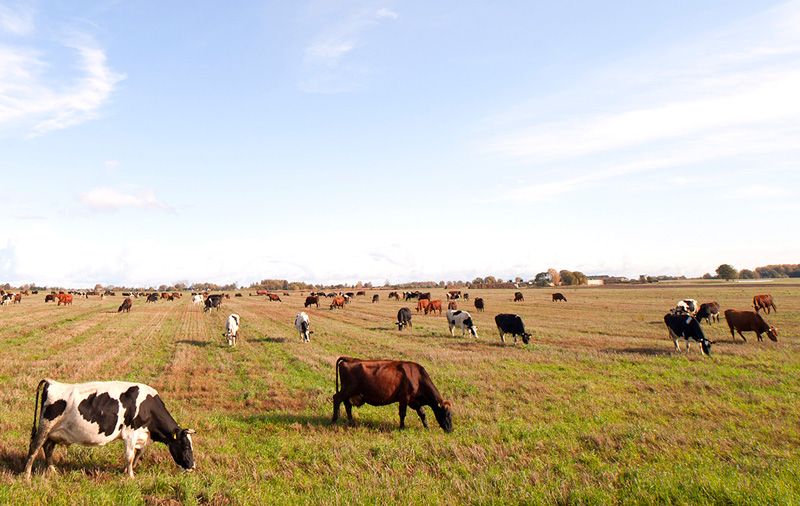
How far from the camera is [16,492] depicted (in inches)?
224

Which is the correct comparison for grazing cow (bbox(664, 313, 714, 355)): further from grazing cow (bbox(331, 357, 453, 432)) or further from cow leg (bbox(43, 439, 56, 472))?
cow leg (bbox(43, 439, 56, 472))

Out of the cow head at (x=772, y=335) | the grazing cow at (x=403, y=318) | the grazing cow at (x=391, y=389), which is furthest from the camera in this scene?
the grazing cow at (x=403, y=318)

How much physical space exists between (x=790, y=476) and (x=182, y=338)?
2713 centimetres

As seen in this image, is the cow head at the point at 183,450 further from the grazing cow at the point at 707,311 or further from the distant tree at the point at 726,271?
the distant tree at the point at 726,271

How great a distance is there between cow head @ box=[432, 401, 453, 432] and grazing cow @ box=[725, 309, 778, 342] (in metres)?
20.0

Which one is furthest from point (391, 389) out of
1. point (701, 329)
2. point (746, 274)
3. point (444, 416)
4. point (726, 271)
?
point (746, 274)

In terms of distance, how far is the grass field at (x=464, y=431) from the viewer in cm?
604

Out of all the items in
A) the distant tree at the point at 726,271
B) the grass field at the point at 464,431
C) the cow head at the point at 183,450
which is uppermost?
the distant tree at the point at 726,271

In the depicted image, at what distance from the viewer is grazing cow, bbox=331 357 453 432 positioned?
30.7 feet

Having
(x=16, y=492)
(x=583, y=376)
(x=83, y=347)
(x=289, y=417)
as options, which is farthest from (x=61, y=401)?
(x=83, y=347)

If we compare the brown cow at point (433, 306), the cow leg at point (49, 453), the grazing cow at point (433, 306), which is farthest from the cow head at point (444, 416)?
the brown cow at point (433, 306)

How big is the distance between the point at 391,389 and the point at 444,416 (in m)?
1.33

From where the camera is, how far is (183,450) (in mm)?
6930

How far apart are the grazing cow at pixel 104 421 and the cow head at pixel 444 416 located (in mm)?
4979
